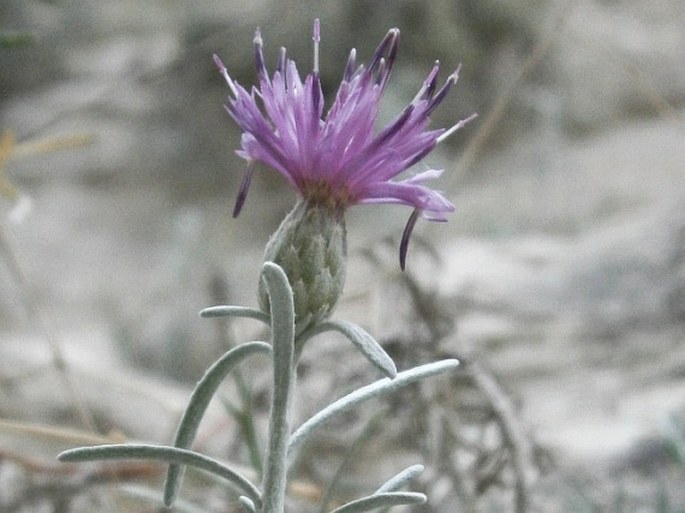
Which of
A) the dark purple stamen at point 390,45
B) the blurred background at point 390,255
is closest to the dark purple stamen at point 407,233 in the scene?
the dark purple stamen at point 390,45

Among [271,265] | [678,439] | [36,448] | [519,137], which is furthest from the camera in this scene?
[519,137]

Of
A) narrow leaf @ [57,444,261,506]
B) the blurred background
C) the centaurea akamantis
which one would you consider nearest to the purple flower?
the centaurea akamantis

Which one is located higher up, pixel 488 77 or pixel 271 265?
pixel 271 265

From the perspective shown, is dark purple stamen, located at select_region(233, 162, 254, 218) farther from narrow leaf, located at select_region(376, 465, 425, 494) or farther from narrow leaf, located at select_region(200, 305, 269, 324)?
narrow leaf, located at select_region(376, 465, 425, 494)

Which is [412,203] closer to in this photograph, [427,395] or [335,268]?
[335,268]

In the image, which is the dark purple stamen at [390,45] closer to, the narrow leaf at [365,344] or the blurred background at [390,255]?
the narrow leaf at [365,344]

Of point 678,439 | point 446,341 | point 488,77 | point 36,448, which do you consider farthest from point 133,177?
point 678,439

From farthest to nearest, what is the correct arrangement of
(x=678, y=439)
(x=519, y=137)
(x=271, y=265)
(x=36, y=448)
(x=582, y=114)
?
(x=582, y=114), (x=519, y=137), (x=36, y=448), (x=678, y=439), (x=271, y=265)
